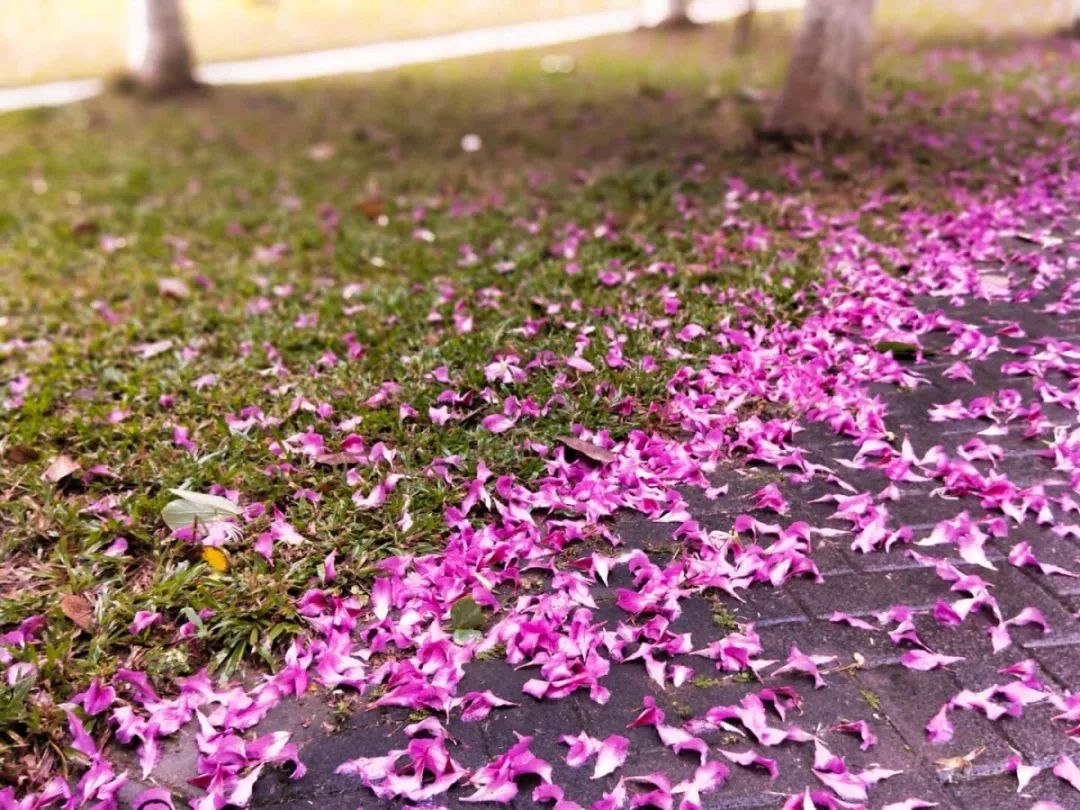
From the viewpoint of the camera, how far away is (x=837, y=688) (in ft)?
8.13

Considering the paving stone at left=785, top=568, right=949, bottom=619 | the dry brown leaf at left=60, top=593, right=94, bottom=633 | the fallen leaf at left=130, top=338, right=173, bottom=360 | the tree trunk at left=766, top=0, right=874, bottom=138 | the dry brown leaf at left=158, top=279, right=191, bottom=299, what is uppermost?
the tree trunk at left=766, top=0, right=874, bottom=138

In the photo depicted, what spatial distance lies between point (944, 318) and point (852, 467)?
4.13ft

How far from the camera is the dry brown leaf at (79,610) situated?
278 centimetres

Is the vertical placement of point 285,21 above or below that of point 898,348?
above

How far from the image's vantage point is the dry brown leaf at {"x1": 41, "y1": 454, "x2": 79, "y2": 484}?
3426 mm

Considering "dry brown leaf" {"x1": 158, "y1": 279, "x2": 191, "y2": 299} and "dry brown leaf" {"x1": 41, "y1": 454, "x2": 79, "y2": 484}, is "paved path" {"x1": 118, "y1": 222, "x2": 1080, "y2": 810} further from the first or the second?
"dry brown leaf" {"x1": 158, "y1": 279, "x2": 191, "y2": 299}

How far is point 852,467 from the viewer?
332cm

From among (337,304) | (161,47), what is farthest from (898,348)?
(161,47)

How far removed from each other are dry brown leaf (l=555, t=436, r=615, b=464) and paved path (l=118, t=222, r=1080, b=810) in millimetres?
305

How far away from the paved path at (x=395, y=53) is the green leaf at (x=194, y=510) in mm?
9250

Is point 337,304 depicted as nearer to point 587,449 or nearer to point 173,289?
point 173,289

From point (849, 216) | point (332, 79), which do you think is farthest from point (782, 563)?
point (332, 79)

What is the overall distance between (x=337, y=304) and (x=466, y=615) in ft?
7.99

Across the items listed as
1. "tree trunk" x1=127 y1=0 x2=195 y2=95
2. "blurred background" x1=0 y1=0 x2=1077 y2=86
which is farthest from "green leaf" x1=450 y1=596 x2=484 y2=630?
"blurred background" x1=0 y1=0 x2=1077 y2=86
